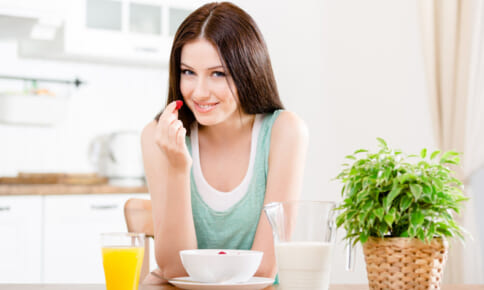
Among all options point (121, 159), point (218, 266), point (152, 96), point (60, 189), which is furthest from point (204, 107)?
point (152, 96)

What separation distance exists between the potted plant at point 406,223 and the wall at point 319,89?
5.98 feet

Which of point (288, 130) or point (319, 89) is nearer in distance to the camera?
point (288, 130)

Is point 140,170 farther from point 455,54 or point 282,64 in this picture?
point 455,54

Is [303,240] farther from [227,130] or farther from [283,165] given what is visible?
[227,130]

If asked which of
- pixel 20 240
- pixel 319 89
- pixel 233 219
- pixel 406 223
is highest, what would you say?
pixel 319 89

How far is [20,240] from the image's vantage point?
288cm

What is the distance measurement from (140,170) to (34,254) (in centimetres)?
80

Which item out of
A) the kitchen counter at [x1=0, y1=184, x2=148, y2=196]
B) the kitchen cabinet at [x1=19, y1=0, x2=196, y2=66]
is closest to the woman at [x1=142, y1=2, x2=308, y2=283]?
the kitchen counter at [x1=0, y1=184, x2=148, y2=196]

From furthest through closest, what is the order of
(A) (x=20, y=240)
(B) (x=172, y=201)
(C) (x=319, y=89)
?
(C) (x=319, y=89)
(A) (x=20, y=240)
(B) (x=172, y=201)

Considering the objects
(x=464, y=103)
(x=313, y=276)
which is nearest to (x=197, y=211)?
(x=313, y=276)

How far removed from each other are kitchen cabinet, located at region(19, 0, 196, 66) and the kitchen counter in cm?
82

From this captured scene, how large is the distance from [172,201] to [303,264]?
57cm

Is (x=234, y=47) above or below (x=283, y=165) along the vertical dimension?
above

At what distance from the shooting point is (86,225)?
9.95 ft
